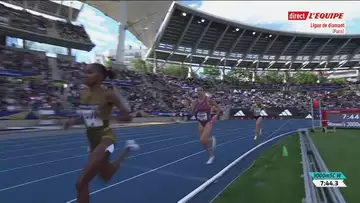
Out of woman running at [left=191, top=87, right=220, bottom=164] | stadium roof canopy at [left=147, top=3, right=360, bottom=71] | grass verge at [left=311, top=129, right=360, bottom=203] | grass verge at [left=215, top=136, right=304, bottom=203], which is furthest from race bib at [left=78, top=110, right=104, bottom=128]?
stadium roof canopy at [left=147, top=3, right=360, bottom=71]

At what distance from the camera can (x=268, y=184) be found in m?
6.24

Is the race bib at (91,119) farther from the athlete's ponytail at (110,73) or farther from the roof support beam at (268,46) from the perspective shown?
the roof support beam at (268,46)

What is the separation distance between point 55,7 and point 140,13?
11.8m

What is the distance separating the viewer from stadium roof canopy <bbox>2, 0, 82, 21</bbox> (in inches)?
1644

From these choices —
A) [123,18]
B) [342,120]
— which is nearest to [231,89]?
[123,18]

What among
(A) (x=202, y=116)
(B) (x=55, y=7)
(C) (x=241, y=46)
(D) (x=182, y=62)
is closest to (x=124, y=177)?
(A) (x=202, y=116)

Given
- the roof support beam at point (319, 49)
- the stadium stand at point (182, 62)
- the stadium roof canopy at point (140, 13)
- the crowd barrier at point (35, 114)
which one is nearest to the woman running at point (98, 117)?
the crowd barrier at point (35, 114)

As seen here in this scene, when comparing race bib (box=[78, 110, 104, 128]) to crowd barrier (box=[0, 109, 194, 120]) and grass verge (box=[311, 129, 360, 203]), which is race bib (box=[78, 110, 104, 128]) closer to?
grass verge (box=[311, 129, 360, 203])

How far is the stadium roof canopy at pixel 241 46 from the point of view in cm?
5466

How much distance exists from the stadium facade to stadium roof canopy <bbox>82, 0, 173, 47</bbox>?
157cm

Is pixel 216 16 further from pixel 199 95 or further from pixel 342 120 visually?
pixel 199 95

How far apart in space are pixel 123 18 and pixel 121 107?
40866mm

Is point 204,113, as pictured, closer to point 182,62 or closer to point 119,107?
point 119,107
